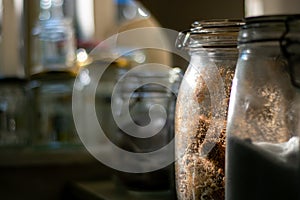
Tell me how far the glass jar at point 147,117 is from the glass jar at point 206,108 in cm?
17

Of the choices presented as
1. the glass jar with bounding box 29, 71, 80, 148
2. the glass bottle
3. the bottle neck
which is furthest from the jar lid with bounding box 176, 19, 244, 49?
the bottle neck

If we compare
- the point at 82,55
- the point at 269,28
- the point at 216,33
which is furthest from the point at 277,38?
the point at 82,55

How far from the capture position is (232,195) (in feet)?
1.57

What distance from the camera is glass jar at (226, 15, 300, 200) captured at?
44 cm

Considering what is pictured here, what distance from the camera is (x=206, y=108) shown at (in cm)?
58

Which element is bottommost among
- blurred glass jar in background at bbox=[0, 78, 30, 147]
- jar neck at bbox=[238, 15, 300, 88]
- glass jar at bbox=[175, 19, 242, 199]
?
blurred glass jar in background at bbox=[0, 78, 30, 147]

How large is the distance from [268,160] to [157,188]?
459 millimetres

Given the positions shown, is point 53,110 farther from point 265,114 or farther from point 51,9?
point 265,114

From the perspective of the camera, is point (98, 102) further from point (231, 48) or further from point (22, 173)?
point (231, 48)

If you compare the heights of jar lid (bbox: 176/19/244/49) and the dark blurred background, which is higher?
jar lid (bbox: 176/19/244/49)

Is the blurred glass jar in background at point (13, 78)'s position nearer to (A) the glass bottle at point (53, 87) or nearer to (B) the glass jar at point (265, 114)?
(A) the glass bottle at point (53, 87)

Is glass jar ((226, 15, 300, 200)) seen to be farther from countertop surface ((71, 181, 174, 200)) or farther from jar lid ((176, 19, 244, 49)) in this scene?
countertop surface ((71, 181, 174, 200))

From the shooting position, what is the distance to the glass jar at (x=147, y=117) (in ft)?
2.77

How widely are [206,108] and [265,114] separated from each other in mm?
119
